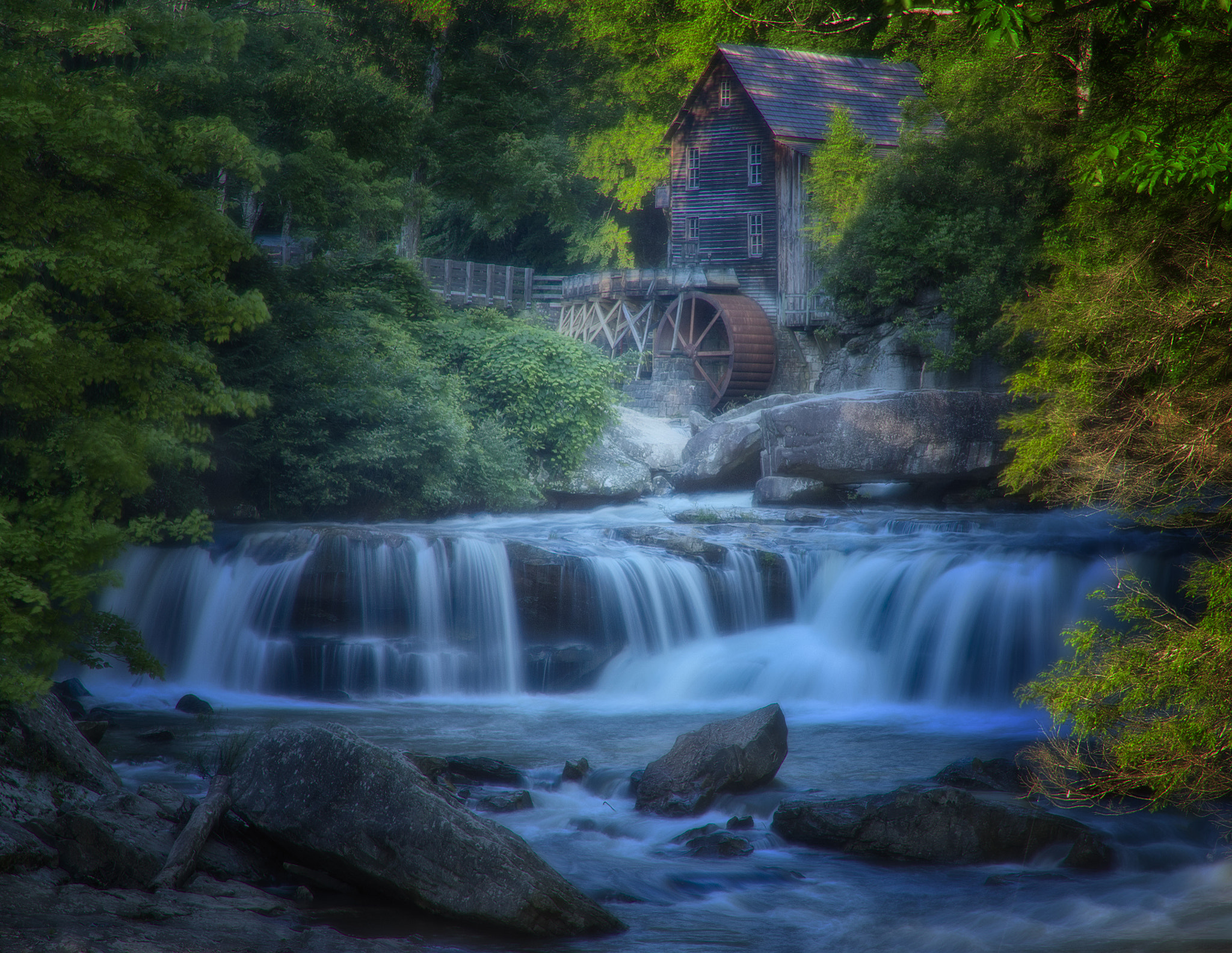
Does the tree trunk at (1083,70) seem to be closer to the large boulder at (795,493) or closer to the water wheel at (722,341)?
the large boulder at (795,493)

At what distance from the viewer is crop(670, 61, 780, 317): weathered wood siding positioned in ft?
104

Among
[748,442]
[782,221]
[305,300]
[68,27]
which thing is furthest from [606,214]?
[68,27]

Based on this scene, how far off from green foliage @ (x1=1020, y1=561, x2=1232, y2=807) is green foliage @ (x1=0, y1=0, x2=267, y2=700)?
6485 mm

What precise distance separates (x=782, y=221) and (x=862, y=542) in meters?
19.6

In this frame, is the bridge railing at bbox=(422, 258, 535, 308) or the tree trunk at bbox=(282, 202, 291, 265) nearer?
the tree trunk at bbox=(282, 202, 291, 265)

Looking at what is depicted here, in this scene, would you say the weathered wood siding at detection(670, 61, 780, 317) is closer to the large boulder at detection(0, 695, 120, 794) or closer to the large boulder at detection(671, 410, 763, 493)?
the large boulder at detection(671, 410, 763, 493)

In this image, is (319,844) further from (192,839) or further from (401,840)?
(192,839)

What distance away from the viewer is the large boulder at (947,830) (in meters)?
6.83

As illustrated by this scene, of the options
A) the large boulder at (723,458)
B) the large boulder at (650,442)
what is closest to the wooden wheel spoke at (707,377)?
Answer: the large boulder at (650,442)

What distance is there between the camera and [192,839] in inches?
218

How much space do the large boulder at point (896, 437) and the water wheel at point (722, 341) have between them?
13.6 meters

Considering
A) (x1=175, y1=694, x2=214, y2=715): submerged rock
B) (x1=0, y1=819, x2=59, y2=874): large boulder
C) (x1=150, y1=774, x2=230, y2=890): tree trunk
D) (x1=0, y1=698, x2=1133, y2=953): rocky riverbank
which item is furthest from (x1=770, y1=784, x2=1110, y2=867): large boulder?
(x1=175, y1=694, x2=214, y2=715): submerged rock

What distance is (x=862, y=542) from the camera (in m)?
14.1

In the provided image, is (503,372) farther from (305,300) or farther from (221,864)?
(221,864)
